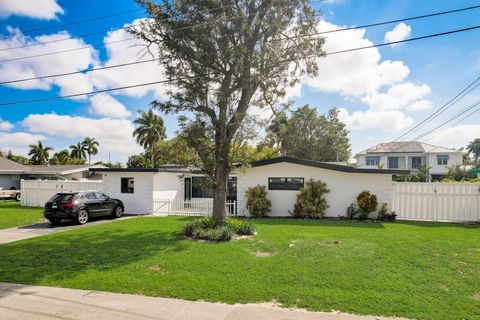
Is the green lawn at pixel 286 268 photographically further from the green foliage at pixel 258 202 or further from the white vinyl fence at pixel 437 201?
the green foliage at pixel 258 202

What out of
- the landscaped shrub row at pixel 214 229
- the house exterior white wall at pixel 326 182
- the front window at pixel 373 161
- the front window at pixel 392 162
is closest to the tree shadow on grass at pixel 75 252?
the landscaped shrub row at pixel 214 229

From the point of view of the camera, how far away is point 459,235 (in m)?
10.2

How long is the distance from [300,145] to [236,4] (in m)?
30.7

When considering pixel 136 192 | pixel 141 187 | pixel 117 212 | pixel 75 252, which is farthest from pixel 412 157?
pixel 75 252

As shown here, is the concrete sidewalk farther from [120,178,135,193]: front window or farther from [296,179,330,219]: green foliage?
[120,178,135,193]: front window

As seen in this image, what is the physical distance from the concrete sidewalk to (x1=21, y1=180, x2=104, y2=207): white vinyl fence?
15.0 m

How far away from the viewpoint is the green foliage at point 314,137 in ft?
130

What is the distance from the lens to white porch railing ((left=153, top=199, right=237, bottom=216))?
53.4ft

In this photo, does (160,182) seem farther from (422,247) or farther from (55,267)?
(422,247)

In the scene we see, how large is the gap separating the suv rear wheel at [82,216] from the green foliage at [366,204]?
12755 millimetres

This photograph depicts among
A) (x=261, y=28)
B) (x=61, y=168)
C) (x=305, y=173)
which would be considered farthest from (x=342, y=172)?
(x=61, y=168)

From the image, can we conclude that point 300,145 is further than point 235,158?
Yes

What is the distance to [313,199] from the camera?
1480 cm

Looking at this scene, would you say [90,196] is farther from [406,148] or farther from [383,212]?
[406,148]
